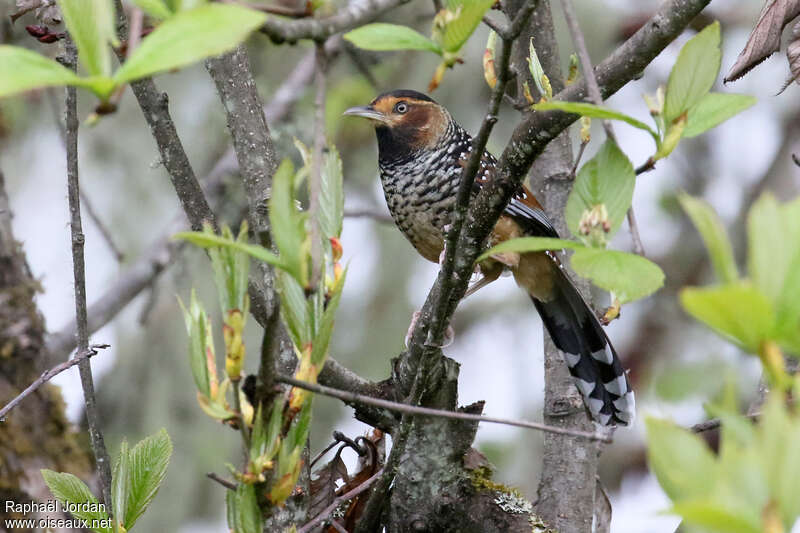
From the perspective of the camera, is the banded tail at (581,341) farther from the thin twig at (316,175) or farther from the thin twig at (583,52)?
the thin twig at (316,175)

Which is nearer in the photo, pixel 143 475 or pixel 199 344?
pixel 199 344

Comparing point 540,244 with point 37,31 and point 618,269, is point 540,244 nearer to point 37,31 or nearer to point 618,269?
point 618,269

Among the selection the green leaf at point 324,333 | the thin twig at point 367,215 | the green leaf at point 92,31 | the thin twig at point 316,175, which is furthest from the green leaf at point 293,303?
the thin twig at point 367,215

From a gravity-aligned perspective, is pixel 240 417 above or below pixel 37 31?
below

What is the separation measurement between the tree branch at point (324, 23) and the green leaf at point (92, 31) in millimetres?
182

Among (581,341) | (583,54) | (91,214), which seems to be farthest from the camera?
(581,341)

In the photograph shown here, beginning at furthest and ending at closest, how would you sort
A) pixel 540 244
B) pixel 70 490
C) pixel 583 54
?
pixel 70 490, pixel 583 54, pixel 540 244

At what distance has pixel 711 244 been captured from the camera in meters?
0.82

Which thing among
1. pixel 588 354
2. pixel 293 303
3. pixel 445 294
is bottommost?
pixel 293 303

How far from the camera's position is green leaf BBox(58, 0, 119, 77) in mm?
900

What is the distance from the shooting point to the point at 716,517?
0.79 meters

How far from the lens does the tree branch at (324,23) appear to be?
1062 millimetres

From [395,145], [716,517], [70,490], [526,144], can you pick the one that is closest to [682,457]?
[716,517]

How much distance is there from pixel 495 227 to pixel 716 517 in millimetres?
2149
